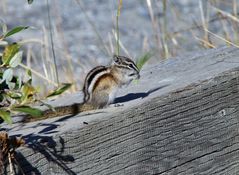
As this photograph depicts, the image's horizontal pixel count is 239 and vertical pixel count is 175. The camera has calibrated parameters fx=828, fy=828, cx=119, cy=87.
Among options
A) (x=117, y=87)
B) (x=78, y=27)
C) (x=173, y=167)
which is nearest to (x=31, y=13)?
(x=78, y=27)

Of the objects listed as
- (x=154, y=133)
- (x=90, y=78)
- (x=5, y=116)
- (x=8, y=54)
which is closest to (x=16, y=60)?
(x=8, y=54)

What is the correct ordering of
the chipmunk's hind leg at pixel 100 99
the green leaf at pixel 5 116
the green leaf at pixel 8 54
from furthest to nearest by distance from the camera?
1. the chipmunk's hind leg at pixel 100 99
2. the green leaf at pixel 8 54
3. the green leaf at pixel 5 116

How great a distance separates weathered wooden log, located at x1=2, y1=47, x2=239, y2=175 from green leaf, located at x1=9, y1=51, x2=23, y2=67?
273 mm

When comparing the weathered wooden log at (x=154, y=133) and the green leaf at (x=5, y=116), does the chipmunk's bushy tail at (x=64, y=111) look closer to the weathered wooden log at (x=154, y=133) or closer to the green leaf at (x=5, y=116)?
the weathered wooden log at (x=154, y=133)

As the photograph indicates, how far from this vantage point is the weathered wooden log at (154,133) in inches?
114

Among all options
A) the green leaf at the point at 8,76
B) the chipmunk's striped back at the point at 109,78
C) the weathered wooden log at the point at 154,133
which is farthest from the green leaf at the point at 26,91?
the chipmunk's striped back at the point at 109,78


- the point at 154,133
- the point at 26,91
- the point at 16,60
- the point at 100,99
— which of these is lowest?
the point at 154,133

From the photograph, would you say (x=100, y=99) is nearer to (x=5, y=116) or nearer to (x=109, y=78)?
(x=109, y=78)

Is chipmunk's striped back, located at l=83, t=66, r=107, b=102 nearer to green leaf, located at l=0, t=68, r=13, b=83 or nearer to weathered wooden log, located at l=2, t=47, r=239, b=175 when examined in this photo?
weathered wooden log, located at l=2, t=47, r=239, b=175

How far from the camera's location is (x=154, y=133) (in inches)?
126

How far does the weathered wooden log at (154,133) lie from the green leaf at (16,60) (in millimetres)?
273

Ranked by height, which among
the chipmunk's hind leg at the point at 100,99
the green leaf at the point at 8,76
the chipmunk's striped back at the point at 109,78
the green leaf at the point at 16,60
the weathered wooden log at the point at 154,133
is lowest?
the weathered wooden log at the point at 154,133

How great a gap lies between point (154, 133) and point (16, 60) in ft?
2.29

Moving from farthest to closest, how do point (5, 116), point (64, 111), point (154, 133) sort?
point (64, 111), point (154, 133), point (5, 116)
